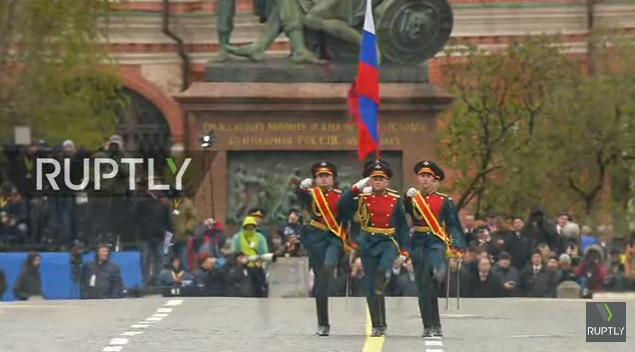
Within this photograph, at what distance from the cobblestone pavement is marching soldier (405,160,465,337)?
0.38 metres

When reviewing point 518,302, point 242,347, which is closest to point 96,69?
point 518,302

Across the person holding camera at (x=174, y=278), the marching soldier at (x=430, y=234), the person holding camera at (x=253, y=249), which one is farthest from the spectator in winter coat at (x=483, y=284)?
the marching soldier at (x=430, y=234)

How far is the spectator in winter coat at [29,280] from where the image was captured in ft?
90.2

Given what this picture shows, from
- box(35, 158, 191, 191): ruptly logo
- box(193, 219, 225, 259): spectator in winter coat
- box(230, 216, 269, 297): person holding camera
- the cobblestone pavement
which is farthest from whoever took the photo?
box(35, 158, 191, 191): ruptly logo

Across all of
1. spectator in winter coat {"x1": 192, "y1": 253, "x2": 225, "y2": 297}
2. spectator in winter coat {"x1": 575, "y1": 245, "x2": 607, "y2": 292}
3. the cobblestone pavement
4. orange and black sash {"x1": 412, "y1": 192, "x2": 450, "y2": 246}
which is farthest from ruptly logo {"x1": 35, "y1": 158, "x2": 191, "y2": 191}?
orange and black sash {"x1": 412, "y1": 192, "x2": 450, "y2": 246}

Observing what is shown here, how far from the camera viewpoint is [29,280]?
91.3 ft

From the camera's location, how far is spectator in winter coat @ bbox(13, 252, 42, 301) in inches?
1083

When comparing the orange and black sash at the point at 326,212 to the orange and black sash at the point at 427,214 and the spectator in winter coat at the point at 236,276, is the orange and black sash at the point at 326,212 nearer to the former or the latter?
the orange and black sash at the point at 427,214

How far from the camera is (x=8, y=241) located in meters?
30.3

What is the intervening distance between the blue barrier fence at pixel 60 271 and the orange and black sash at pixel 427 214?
25.2ft

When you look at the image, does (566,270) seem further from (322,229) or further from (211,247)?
(322,229)

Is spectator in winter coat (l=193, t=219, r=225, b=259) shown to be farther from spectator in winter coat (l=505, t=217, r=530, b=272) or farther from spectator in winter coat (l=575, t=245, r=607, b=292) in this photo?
spectator in winter coat (l=575, t=245, r=607, b=292)

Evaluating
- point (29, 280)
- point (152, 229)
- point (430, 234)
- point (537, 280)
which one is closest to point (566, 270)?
point (537, 280)

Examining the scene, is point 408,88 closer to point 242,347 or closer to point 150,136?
point 242,347
